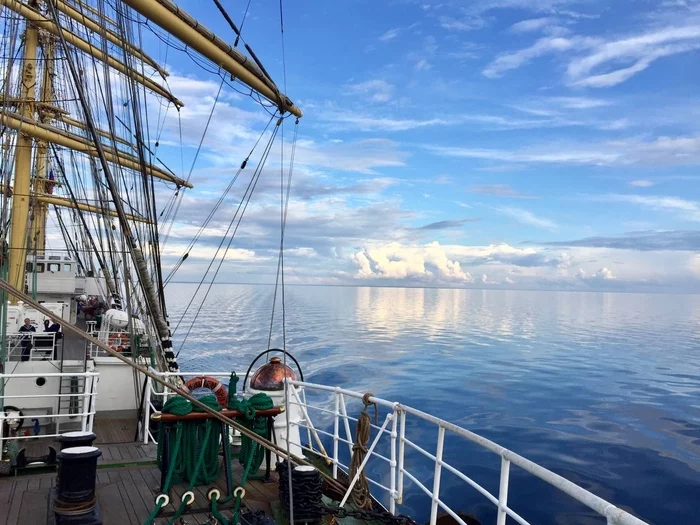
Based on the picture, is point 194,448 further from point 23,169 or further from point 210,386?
point 23,169

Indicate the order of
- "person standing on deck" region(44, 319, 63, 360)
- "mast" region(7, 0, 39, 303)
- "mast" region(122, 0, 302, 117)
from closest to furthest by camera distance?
"mast" region(122, 0, 302, 117) → "person standing on deck" region(44, 319, 63, 360) → "mast" region(7, 0, 39, 303)

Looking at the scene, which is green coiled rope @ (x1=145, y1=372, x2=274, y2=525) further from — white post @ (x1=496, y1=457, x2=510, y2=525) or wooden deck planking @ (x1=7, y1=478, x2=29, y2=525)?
white post @ (x1=496, y1=457, x2=510, y2=525)

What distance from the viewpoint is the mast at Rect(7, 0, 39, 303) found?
22938 mm

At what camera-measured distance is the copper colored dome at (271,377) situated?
8695 mm

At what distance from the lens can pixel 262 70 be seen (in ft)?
40.0

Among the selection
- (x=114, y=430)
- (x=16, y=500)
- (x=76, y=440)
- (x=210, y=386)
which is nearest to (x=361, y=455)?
(x=76, y=440)

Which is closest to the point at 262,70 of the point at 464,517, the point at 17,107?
the point at 464,517

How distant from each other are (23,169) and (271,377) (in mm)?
20660

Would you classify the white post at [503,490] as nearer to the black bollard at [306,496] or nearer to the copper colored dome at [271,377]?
the black bollard at [306,496]

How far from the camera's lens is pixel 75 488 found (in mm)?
5391

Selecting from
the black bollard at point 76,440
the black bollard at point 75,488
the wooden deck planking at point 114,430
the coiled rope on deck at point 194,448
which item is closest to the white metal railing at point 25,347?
the wooden deck planking at point 114,430

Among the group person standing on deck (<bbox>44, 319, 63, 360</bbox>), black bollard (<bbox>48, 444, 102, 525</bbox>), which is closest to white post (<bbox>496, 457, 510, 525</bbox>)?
black bollard (<bbox>48, 444, 102, 525</bbox>)

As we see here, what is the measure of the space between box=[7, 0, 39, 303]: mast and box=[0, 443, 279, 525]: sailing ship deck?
59.5 ft

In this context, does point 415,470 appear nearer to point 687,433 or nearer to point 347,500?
point 347,500
